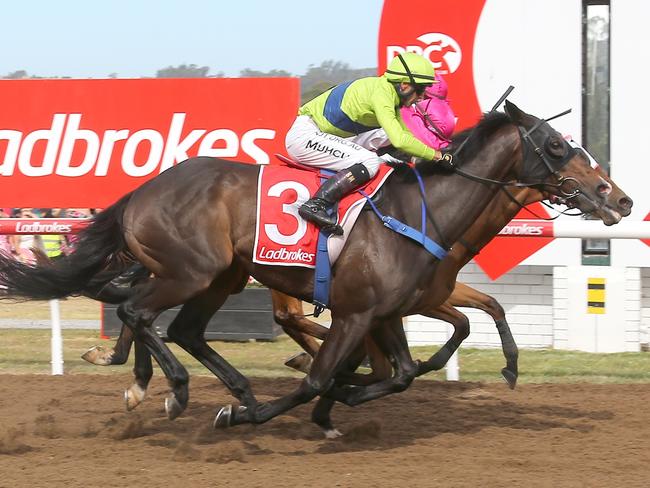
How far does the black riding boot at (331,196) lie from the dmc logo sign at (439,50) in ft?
13.1

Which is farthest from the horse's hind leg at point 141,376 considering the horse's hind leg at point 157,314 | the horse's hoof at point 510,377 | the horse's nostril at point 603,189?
the horse's nostril at point 603,189

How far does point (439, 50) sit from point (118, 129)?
9.49ft

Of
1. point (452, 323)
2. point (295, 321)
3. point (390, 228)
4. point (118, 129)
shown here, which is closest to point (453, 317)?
point (452, 323)

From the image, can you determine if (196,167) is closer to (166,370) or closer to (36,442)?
(166,370)

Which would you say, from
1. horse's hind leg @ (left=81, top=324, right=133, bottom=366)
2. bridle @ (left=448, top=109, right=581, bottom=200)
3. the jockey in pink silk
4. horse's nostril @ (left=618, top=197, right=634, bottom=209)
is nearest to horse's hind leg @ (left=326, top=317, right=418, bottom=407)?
bridle @ (left=448, top=109, right=581, bottom=200)

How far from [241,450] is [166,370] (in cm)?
69

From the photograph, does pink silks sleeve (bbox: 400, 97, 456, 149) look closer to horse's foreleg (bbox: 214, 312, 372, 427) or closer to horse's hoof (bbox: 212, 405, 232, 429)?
horse's foreleg (bbox: 214, 312, 372, 427)

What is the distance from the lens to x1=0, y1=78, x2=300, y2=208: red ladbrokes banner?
30.2ft

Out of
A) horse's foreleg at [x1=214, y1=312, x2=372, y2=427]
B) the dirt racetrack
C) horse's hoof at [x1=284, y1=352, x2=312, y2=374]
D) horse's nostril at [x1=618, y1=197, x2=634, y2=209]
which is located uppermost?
horse's nostril at [x1=618, y1=197, x2=634, y2=209]

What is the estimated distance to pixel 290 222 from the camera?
5.51 m

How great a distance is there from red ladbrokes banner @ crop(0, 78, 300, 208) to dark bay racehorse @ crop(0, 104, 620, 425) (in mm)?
3376

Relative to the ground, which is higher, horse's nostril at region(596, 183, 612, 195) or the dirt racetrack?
horse's nostril at region(596, 183, 612, 195)

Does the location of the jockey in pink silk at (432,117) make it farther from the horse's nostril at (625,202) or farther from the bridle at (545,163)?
the horse's nostril at (625,202)

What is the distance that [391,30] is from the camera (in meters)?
9.35
